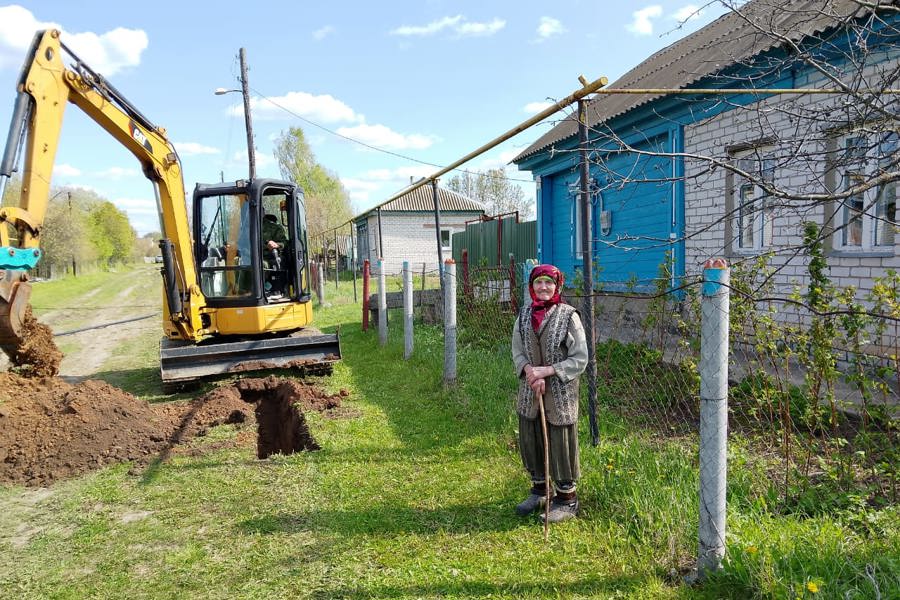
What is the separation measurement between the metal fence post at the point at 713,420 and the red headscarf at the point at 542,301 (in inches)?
38.6

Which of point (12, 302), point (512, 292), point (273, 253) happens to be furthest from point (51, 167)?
point (512, 292)

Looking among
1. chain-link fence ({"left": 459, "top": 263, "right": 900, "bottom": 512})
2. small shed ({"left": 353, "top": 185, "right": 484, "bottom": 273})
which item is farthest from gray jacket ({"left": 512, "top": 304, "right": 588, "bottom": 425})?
small shed ({"left": 353, "top": 185, "right": 484, "bottom": 273})

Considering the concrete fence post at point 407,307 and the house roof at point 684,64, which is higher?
the house roof at point 684,64

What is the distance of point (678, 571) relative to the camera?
305cm

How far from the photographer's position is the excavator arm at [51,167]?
19.2 ft

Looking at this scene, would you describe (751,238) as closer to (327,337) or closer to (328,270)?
(327,337)

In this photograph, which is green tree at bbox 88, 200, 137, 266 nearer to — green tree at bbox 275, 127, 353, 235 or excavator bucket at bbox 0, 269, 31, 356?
green tree at bbox 275, 127, 353, 235

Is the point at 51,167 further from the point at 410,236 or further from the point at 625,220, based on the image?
the point at 410,236

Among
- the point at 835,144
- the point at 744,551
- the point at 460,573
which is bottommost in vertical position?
the point at 460,573

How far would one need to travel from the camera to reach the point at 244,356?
25.9 ft

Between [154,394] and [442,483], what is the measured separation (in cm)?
530

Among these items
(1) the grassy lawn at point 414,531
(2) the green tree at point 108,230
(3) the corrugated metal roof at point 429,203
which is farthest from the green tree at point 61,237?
(1) the grassy lawn at point 414,531

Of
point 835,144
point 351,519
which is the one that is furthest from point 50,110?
point 835,144

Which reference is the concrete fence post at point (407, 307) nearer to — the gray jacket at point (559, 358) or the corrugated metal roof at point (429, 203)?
the gray jacket at point (559, 358)
